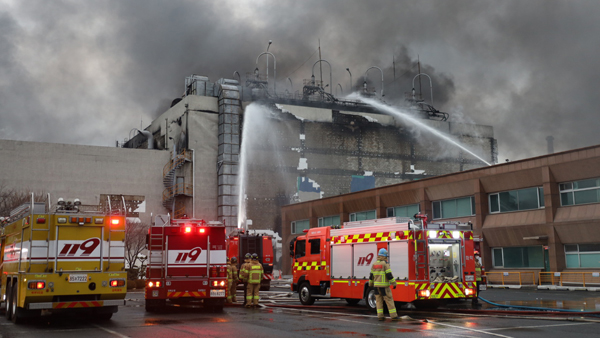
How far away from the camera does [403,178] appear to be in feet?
201

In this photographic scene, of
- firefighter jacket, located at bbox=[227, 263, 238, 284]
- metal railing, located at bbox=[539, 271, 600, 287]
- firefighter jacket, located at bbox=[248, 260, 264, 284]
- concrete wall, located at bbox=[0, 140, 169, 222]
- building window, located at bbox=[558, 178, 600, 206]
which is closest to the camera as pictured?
firefighter jacket, located at bbox=[248, 260, 264, 284]

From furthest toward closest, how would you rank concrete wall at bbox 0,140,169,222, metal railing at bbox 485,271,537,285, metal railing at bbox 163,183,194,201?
metal railing at bbox 163,183,194,201 < concrete wall at bbox 0,140,169,222 < metal railing at bbox 485,271,537,285

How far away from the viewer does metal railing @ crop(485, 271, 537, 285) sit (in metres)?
32.0

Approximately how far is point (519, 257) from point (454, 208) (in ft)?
18.3

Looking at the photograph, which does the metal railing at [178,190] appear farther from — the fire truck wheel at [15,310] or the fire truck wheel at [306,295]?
the fire truck wheel at [15,310]

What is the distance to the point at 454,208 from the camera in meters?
37.6

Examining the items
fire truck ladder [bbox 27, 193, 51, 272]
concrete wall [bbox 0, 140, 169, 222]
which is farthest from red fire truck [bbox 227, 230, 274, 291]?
concrete wall [bbox 0, 140, 169, 222]

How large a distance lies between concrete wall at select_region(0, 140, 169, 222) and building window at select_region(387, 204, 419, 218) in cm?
2387

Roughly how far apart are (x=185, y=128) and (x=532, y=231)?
34445mm

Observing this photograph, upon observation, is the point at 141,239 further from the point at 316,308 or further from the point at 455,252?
the point at 455,252

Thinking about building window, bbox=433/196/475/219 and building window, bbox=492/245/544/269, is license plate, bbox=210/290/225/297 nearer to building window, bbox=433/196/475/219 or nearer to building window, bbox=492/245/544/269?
building window, bbox=492/245/544/269

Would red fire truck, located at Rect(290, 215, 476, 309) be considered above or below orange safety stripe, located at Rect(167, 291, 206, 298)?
above

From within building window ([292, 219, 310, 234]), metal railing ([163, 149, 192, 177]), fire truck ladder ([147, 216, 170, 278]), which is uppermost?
metal railing ([163, 149, 192, 177])

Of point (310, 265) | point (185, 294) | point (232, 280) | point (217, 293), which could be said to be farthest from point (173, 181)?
point (217, 293)
